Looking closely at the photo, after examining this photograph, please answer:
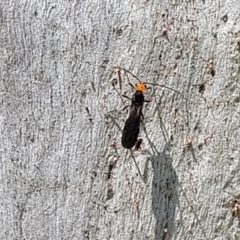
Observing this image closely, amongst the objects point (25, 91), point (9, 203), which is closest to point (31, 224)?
point (9, 203)

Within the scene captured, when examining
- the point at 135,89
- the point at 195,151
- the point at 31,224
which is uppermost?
the point at 135,89

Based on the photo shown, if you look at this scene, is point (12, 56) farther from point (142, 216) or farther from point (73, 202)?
point (142, 216)

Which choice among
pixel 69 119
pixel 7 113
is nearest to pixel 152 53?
pixel 69 119

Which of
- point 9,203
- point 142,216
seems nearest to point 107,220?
point 142,216

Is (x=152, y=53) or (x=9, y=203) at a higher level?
(x=152, y=53)

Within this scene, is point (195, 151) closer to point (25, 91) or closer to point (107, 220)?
point (107, 220)

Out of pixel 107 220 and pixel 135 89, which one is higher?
pixel 135 89
